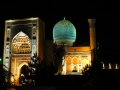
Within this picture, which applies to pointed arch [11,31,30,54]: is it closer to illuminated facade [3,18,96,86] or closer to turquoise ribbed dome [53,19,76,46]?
illuminated facade [3,18,96,86]

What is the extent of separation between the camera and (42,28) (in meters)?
23.2

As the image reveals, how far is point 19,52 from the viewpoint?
2281 centimetres

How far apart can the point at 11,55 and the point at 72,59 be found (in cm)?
642

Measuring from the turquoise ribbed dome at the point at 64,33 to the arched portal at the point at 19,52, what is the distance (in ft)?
13.2

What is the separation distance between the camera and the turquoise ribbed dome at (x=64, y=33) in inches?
983

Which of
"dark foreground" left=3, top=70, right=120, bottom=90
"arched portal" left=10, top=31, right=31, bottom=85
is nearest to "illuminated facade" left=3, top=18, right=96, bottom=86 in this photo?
"arched portal" left=10, top=31, right=31, bottom=85

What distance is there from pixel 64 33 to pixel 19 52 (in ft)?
19.0

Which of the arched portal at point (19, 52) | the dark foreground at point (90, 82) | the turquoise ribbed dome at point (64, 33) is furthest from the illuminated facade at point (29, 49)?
the dark foreground at point (90, 82)

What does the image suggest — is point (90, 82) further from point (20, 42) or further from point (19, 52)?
point (20, 42)

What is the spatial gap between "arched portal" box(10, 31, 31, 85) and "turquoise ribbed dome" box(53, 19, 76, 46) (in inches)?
159

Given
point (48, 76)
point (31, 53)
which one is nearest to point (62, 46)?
point (31, 53)

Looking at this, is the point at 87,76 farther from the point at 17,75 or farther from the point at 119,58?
the point at 119,58

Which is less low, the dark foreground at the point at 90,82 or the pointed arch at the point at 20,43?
the pointed arch at the point at 20,43

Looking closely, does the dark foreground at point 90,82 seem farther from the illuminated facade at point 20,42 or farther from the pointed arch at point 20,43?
the pointed arch at point 20,43
